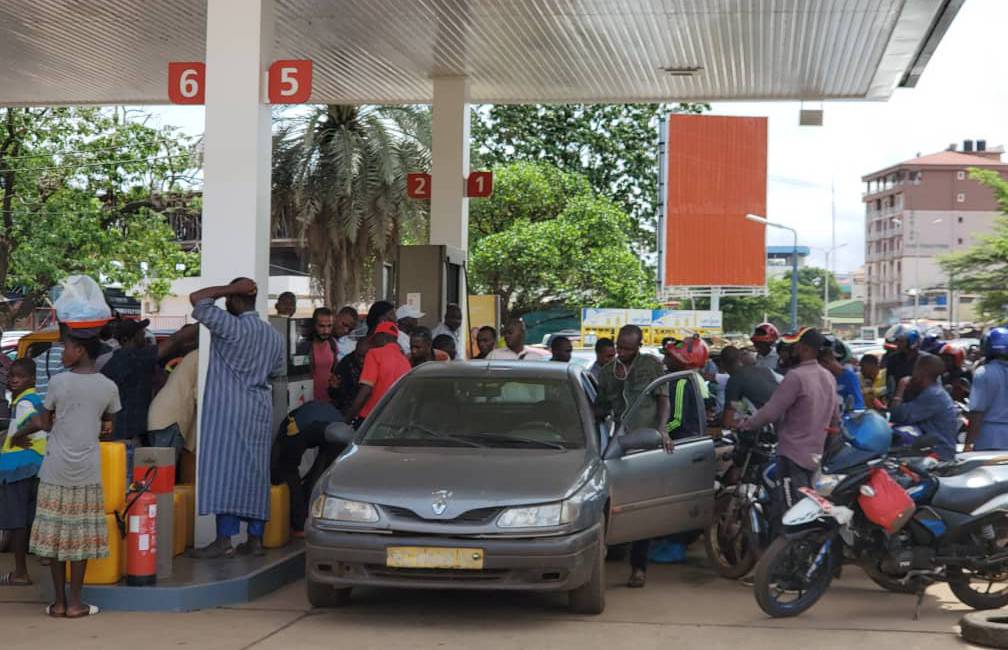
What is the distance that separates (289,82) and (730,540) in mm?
4651

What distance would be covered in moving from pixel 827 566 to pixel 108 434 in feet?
14.2

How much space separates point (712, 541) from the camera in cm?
1003

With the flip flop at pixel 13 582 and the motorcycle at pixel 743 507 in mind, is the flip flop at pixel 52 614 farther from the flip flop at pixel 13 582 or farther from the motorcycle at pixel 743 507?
the motorcycle at pixel 743 507

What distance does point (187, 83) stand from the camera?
11.6 m

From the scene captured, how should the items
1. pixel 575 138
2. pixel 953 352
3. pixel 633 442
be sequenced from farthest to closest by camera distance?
pixel 575 138 → pixel 953 352 → pixel 633 442

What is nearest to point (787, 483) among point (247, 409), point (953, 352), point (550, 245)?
point (247, 409)

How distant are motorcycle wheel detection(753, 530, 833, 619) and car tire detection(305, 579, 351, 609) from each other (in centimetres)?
248

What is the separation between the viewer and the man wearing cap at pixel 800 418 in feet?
29.9

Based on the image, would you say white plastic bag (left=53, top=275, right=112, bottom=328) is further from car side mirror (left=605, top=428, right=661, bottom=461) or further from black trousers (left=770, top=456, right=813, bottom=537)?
black trousers (left=770, top=456, right=813, bottom=537)

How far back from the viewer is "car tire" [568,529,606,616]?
8.18 meters

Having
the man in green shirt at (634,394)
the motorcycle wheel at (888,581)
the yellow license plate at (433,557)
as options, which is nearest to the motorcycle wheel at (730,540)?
the man in green shirt at (634,394)

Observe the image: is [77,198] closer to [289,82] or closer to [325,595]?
[289,82]

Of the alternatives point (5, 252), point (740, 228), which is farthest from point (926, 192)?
point (5, 252)

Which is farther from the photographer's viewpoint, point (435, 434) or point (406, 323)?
point (406, 323)
